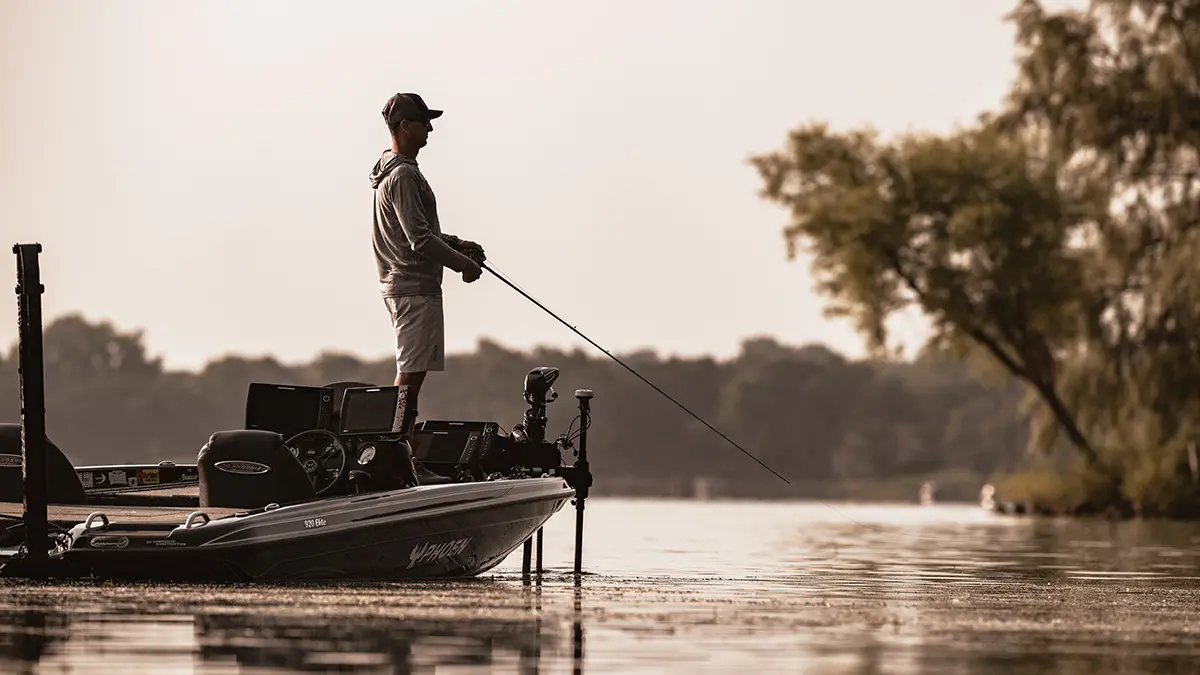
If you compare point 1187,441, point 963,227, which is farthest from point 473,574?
point 963,227

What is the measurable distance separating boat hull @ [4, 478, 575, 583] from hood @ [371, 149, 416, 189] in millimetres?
2227

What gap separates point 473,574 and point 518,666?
6.83m

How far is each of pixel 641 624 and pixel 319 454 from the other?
13.5 feet

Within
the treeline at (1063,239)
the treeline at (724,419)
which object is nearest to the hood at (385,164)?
the treeline at (1063,239)

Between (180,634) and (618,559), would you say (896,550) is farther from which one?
(180,634)

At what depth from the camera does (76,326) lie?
438ft

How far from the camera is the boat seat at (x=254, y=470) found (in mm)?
14570

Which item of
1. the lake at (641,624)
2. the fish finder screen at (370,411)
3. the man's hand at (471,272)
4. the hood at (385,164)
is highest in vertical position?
the hood at (385,164)

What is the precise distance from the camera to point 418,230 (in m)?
15.8

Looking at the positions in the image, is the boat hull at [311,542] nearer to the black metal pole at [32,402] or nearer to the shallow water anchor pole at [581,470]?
the black metal pole at [32,402]

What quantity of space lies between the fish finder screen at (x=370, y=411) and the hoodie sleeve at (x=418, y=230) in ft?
3.34

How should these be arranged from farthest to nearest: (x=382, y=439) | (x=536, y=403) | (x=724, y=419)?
(x=724, y=419)
(x=536, y=403)
(x=382, y=439)

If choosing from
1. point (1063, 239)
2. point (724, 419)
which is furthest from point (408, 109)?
point (724, 419)

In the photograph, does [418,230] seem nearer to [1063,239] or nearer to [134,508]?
[134,508]
